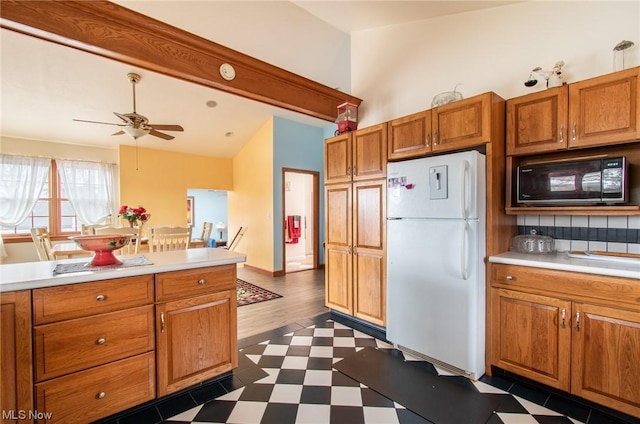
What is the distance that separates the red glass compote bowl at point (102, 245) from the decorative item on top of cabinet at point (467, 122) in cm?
238

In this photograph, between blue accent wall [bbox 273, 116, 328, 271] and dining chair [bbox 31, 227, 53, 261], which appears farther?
blue accent wall [bbox 273, 116, 328, 271]

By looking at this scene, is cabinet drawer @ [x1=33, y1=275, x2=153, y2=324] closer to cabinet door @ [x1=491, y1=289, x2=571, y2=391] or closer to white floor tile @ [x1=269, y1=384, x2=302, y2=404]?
white floor tile @ [x1=269, y1=384, x2=302, y2=404]

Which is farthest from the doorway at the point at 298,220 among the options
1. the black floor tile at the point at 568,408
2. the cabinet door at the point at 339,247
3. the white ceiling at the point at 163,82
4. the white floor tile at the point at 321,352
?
the black floor tile at the point at 568,408

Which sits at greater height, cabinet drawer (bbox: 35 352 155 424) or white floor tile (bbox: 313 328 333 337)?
cabinet drawer (bbox: 35 352 155 424)

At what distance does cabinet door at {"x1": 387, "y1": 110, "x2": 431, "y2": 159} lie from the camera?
2506 mm

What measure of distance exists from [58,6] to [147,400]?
97.5 inches

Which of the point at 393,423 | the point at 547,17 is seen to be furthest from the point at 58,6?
the point at 547,17

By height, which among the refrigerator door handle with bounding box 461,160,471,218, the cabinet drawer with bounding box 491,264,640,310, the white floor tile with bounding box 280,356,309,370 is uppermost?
the refrigerator door handle with bounding box 461,160,471,218

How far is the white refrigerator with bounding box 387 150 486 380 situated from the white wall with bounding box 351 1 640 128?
39.9 inches

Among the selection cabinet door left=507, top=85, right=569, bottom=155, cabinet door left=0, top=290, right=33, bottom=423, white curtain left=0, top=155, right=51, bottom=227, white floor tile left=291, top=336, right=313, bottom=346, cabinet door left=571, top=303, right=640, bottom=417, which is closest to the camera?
cabinet door left=0, top=290, right=33, bottom=423

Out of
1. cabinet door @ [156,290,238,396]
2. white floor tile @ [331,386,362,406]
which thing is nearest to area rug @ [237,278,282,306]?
cabinet door @ [156,290,238,396]

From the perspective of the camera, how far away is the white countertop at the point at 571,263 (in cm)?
166

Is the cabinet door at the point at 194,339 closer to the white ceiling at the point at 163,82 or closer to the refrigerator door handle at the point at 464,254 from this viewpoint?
the refrigerator door handle at the point at 464,254

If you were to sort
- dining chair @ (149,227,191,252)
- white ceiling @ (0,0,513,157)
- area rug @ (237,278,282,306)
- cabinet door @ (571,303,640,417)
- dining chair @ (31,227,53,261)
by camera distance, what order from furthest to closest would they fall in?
1. area rug @ (237,278,282,306)
2. dining chair @ (149,227,191,252)
3. dining chair @ (31,227,53,261)
4. white ceiling @ (0,0,513,157)
5. cabinet door @ (571,303,640,417)
